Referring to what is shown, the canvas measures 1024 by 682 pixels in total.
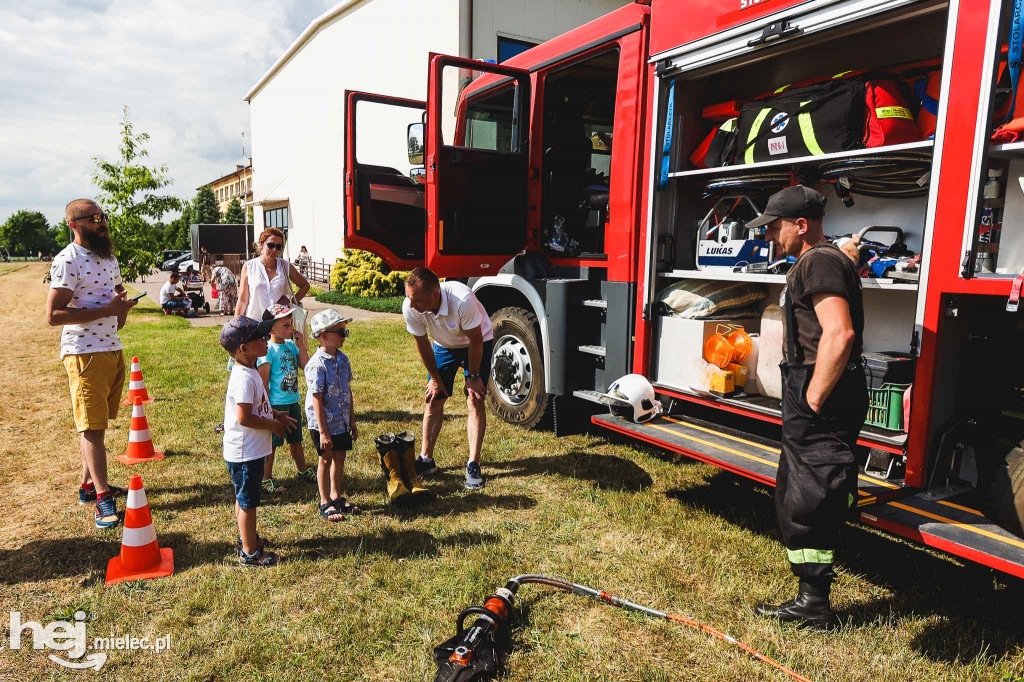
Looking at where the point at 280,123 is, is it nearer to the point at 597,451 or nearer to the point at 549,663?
the point at 597,451

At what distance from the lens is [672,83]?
4.21m

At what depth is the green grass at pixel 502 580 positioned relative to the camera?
8.89 feet

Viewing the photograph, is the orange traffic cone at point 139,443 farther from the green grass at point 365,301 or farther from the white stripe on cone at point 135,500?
the green grass at point 365,301

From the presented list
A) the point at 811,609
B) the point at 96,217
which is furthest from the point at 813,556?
the point at 96,217

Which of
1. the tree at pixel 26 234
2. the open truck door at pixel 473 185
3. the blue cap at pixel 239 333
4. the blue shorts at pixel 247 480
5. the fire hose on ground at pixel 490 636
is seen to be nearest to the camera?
the fire hose on ground at pixel 490 636

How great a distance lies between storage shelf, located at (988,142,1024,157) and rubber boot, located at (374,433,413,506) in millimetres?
3503

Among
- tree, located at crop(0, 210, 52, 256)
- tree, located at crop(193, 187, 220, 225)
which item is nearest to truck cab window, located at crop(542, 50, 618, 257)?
tree, located at crop(193, 187, 220, 225)

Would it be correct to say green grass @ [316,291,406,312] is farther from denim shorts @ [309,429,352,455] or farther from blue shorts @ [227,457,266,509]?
blue shorts @ [227,457,266,509]

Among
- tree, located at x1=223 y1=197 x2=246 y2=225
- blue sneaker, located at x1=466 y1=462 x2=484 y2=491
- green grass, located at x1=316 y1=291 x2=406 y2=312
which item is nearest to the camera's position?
blue sneaker, located at x1=466 y1=462 x2=484 y2=491

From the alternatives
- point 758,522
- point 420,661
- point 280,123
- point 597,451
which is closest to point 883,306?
point 758,522

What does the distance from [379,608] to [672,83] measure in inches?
141

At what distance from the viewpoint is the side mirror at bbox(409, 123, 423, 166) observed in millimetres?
5742

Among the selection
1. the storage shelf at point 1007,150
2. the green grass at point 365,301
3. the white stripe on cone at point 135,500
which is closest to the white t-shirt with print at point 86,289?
the white stripe on cone at point 135,500

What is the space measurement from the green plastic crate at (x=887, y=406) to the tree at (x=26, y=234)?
465 feet
